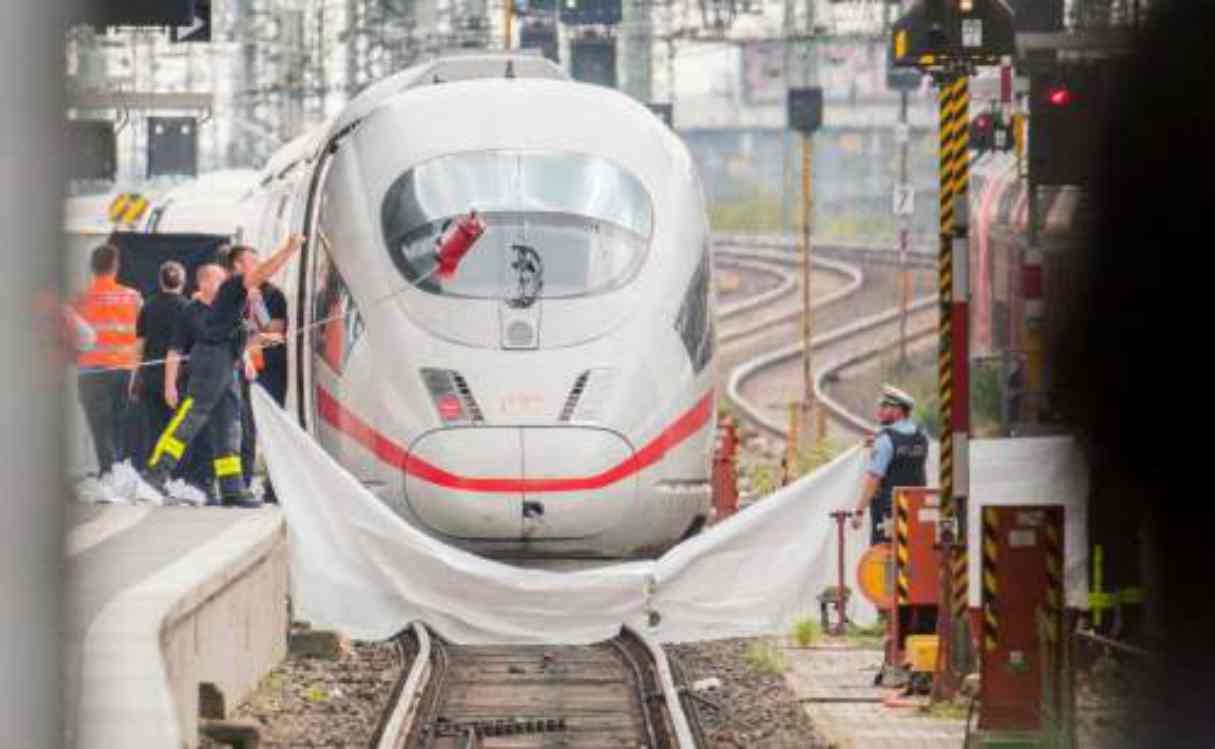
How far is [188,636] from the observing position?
408 inches

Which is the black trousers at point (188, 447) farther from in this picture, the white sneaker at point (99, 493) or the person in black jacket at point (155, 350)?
the white sneaker at point (99, 493)

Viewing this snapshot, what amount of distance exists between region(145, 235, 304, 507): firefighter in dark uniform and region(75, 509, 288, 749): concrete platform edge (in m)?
1.29

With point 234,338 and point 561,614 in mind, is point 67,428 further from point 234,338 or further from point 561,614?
point 234,338

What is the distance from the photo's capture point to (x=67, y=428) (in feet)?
8.45

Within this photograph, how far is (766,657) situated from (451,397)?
2178 mm

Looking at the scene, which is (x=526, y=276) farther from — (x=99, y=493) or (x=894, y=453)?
(x=99, y=493)

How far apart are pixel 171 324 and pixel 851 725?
20.8ft

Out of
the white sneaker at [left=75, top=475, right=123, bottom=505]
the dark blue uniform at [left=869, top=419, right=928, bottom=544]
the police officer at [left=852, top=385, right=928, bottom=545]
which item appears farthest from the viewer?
the white sneaker at [left=75, top=475, right=123, bottom=505]

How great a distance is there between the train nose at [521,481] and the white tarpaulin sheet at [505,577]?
24 cm

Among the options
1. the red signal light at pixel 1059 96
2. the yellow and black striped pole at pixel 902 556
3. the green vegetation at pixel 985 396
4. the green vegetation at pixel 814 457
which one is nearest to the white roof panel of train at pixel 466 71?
the yellow and black striped pole at pixel 902 556

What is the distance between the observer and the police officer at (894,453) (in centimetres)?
1562

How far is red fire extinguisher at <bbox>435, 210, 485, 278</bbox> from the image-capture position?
1512 centimetres

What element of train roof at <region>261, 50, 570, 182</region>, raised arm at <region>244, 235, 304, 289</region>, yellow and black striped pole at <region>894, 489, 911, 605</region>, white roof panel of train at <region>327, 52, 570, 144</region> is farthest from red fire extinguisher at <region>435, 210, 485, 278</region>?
yellow and black striped pole at <region>894, 489, 911, 605</region>

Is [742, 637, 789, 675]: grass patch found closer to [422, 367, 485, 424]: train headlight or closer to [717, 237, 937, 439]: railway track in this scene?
[422, 367, 485, 424]: train headlight
